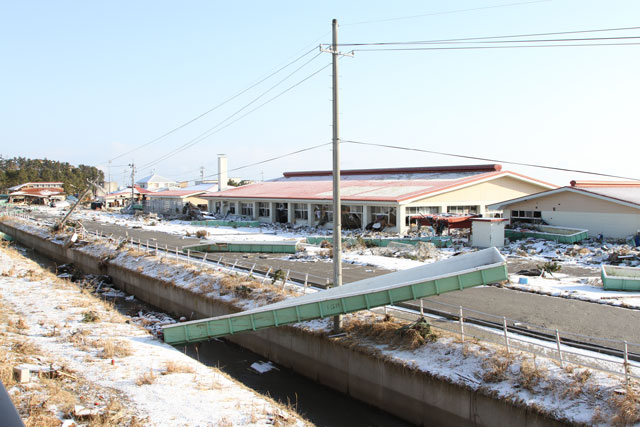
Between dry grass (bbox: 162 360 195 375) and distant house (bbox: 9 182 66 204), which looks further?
distant house (bbox: 9 182 66 204)

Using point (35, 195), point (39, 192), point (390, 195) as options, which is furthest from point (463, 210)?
point (39, 192)

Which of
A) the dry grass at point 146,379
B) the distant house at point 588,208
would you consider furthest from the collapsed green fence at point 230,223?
the dry grass at point 146,379

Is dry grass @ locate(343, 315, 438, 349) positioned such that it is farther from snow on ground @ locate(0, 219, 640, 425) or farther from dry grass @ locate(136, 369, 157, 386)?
dry grass @ locate(136, 369, 157, 386)

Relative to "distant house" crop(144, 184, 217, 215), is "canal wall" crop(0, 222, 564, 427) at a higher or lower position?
lower

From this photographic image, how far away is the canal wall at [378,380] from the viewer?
1023 cm

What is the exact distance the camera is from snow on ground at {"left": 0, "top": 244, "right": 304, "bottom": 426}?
33.0ft

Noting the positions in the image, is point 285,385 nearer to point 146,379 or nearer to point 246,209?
point 146,379

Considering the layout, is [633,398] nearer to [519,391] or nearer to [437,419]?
[519,391]

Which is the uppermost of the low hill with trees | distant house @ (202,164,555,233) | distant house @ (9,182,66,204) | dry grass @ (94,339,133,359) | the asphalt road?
the low hill with trees

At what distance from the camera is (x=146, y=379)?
38.1ft

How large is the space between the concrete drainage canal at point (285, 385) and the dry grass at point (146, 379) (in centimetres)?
323

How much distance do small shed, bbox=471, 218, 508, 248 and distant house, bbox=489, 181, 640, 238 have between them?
19.9 feet

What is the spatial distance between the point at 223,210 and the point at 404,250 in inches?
1430

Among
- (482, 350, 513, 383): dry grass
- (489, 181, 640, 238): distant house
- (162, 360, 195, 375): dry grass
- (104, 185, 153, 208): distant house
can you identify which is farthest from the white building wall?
(104, 185, 153, 208): distant house
